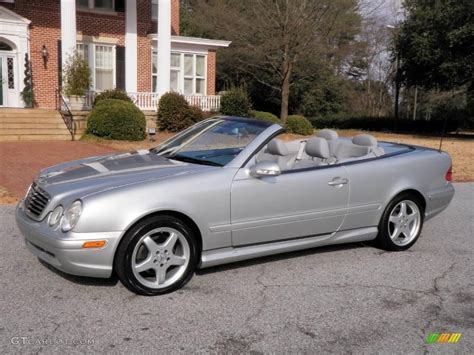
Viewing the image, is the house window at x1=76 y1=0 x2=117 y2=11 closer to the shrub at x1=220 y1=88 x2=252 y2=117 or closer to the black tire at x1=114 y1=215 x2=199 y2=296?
the shrub at x1=220 y1=88 x2=252 y2=117

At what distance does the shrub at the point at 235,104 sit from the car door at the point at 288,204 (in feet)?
55.3

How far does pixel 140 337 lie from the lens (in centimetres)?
346

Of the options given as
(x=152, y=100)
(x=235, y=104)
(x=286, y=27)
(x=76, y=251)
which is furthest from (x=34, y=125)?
(x=76, y=251)

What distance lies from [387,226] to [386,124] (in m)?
31.6

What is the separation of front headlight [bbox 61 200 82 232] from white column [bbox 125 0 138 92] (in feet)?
64.4

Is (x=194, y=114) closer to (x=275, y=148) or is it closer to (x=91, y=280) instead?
(x=275, y=148)

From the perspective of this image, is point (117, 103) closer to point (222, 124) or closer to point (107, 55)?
point (107, 55)

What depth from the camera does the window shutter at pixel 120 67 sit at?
2297 cm

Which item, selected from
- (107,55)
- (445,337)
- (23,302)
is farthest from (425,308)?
(107,55)

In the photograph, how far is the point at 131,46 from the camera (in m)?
23.0

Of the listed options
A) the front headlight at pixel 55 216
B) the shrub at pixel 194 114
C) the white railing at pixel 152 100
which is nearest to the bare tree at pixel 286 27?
the white railing at pixel 152 100

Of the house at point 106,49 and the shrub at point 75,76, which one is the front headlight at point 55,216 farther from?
the house at point 106,49

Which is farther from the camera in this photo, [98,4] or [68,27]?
[98,4]

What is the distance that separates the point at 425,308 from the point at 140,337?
2.31 m
